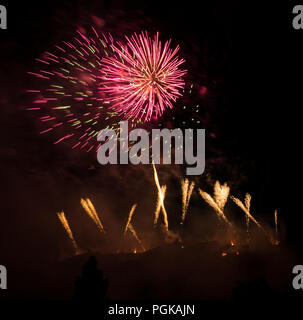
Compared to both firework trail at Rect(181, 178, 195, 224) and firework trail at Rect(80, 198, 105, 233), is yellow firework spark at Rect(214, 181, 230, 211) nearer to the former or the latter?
firework trail at Rect(181, 178, 195, 224)

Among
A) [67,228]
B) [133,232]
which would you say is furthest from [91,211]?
[133,232]

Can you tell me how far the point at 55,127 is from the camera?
39.4ft

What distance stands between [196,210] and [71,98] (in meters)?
11.0

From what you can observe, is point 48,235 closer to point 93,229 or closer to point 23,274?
point 23,274

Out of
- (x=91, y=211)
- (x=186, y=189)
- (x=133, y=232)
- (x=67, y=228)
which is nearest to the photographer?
(x=186, y=189)

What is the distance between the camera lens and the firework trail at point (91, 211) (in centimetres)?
1557

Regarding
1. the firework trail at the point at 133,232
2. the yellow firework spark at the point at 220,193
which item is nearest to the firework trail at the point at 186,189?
the yellow firework spark at the point at 220,193

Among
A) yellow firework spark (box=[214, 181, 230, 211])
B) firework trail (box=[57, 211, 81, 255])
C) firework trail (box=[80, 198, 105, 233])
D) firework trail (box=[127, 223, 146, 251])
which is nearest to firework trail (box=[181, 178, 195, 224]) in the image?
yellow firework spark (box=[214, 181, 230, 211])

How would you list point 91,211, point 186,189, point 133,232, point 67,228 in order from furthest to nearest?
point 133,232
point 91,211
point 67,228
point 186,189

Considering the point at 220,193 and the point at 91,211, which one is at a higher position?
the point at 220,193

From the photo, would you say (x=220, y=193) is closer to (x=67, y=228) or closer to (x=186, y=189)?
(x=186, y=189)

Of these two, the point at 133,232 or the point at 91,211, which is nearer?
the point at 91,211

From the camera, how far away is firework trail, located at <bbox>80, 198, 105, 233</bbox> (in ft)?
51.1

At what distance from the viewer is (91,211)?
16641 millimetres
